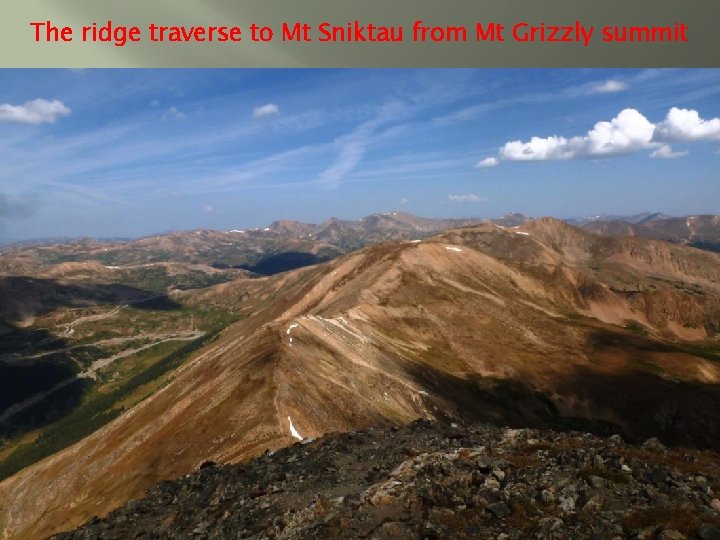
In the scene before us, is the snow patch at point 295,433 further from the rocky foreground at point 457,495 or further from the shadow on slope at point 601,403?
the shadow on slope at point 601,403

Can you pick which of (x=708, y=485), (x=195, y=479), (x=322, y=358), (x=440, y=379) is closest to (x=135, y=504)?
(x=195, y=479)

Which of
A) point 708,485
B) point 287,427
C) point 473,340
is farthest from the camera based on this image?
point 473,340

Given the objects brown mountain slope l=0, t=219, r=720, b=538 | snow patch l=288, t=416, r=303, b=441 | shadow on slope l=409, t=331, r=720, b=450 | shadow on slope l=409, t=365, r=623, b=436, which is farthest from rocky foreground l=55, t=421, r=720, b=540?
shadow on slope l=409, t=331, r=720, b=450

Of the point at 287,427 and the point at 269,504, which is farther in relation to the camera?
the point at 287,427

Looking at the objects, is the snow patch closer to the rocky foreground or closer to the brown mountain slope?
the brown mountain slope

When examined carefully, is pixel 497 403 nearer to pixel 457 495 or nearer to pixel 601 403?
pixel 601 403

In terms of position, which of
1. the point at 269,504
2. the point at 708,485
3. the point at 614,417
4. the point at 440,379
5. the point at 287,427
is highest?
the point at 708,485

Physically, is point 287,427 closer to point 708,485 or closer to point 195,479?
point 195,479

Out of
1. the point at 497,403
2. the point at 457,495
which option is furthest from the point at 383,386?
the point at 457,495
